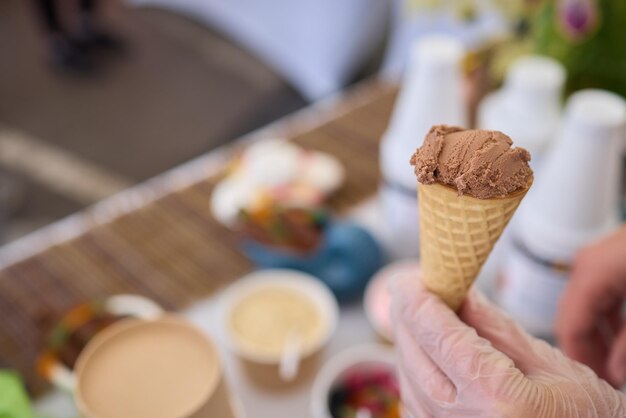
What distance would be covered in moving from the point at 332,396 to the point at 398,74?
0.92 metres

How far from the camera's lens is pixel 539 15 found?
0.90 metres

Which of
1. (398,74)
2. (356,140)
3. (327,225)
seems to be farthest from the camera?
(398,74)

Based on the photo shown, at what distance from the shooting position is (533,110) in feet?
2.45

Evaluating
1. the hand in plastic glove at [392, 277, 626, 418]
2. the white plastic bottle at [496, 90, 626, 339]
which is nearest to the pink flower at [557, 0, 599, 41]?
the white plastic bottle at [496, 90, 626, 339]

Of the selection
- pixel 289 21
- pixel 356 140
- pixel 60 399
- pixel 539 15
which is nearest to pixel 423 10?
pixel 539 15

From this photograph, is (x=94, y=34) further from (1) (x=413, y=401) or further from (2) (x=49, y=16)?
(1) (x=413, y=401)

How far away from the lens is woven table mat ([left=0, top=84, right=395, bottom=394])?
82 cm

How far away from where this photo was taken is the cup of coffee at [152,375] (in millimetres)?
526

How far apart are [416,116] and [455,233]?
37 cm

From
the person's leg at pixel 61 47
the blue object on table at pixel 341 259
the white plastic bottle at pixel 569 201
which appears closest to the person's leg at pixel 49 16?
the person's leg at pixel 61 47

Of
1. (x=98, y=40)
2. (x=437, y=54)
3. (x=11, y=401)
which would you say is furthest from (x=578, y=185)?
(x=98, y=40)

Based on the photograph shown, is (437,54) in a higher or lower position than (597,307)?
higher

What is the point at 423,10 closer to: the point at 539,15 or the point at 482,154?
the point at 539,15

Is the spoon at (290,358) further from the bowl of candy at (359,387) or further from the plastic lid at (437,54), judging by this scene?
the plastic lid at (437,54)
